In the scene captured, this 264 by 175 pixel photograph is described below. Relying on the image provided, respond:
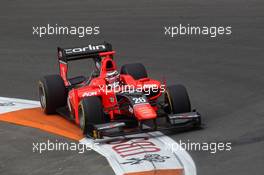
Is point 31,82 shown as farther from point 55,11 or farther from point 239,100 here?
point 55,11

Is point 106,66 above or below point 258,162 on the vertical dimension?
above

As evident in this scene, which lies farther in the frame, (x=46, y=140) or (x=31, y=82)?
(x=31, y=82)

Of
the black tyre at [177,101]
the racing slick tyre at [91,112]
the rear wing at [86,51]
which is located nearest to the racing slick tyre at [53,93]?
the rear wing at [86,51]

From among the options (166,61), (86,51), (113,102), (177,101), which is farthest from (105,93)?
(166,61)

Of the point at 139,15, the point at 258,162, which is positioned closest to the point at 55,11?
the point at 139,15

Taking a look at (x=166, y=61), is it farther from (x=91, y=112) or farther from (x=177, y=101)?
(x=91, y=112)

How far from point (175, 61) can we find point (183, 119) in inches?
251

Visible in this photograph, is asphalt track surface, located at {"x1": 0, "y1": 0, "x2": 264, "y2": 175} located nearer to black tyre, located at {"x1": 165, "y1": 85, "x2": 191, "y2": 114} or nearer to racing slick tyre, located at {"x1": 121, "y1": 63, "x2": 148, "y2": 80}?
black tyre, located at {"x1": 165, "y1": 85, "x2": 191, "y2": 114}

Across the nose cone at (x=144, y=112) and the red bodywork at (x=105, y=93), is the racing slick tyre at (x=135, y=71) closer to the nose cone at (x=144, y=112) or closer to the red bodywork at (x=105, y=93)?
the red bodywork at (x=105, y=93)

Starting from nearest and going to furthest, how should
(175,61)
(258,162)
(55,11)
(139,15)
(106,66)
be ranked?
1. (258,162)
2. (106,66)
3. (175,61)
4. (139,15)
5. (55,11)

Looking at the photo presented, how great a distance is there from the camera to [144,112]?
1319 cm

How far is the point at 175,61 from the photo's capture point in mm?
19828

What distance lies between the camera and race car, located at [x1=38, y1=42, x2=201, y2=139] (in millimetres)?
13336

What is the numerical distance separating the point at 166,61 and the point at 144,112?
6847 mm
